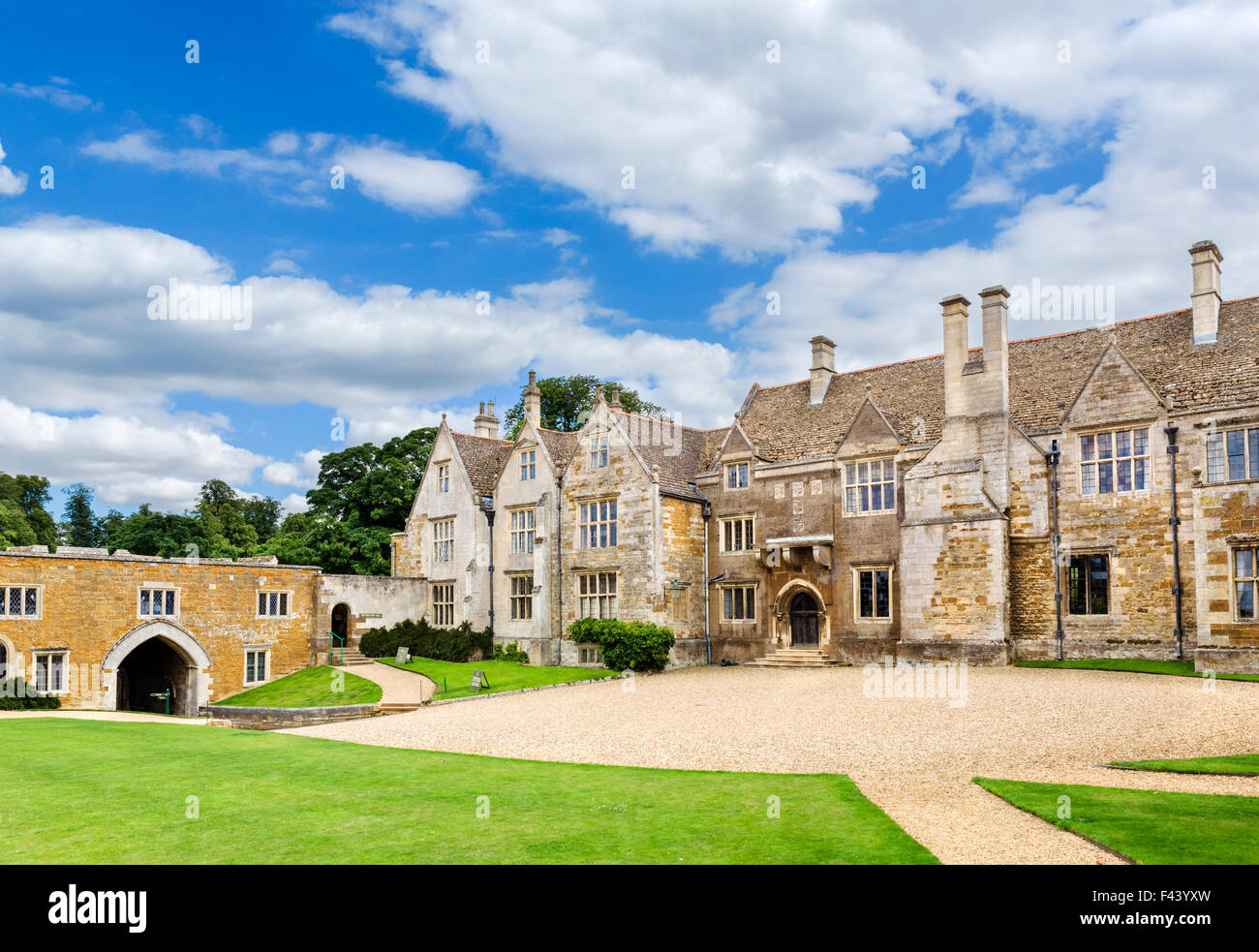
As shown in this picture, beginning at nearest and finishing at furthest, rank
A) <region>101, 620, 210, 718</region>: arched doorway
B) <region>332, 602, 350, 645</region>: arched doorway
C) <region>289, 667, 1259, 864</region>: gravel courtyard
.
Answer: <region>289, 667, 1259, 864</region>: gravel courtyard, <region>101, 620, 210, 718</region>: arched doorway, <region>332, 602, 350, 645</region>: arched doorway

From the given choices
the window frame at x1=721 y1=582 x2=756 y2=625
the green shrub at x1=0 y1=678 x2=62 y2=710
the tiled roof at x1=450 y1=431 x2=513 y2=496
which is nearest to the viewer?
the green shrub at x1=0 y1=678 x2=62 y2=710

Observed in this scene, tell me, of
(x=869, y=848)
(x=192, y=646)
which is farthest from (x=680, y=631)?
(x=869, y=848)

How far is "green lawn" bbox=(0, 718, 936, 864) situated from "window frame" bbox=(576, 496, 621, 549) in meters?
22.0

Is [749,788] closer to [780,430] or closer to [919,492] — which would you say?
[919,492]

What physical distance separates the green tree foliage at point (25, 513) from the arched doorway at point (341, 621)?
4350 centimetres

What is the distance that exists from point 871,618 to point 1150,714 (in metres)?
14.9

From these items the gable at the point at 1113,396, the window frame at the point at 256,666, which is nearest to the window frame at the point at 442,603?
the window frame at the point at 256,666

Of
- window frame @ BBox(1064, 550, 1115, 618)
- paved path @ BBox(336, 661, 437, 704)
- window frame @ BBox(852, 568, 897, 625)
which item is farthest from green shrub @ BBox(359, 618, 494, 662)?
window frame @ BBox(1064, 550, 1115, 618)

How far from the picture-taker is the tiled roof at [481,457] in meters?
45.5

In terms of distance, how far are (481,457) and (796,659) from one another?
1977 cm

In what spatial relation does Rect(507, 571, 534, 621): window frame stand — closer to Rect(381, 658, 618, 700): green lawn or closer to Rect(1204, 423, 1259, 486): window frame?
Rect(381, 658, 618, 700): green lawn

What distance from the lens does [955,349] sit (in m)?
32.7

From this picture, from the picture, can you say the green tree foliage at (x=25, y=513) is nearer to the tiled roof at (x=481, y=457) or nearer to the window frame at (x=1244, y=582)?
the tiled roof at (x=481, y=457)

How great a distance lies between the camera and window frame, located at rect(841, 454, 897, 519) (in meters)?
33.8
